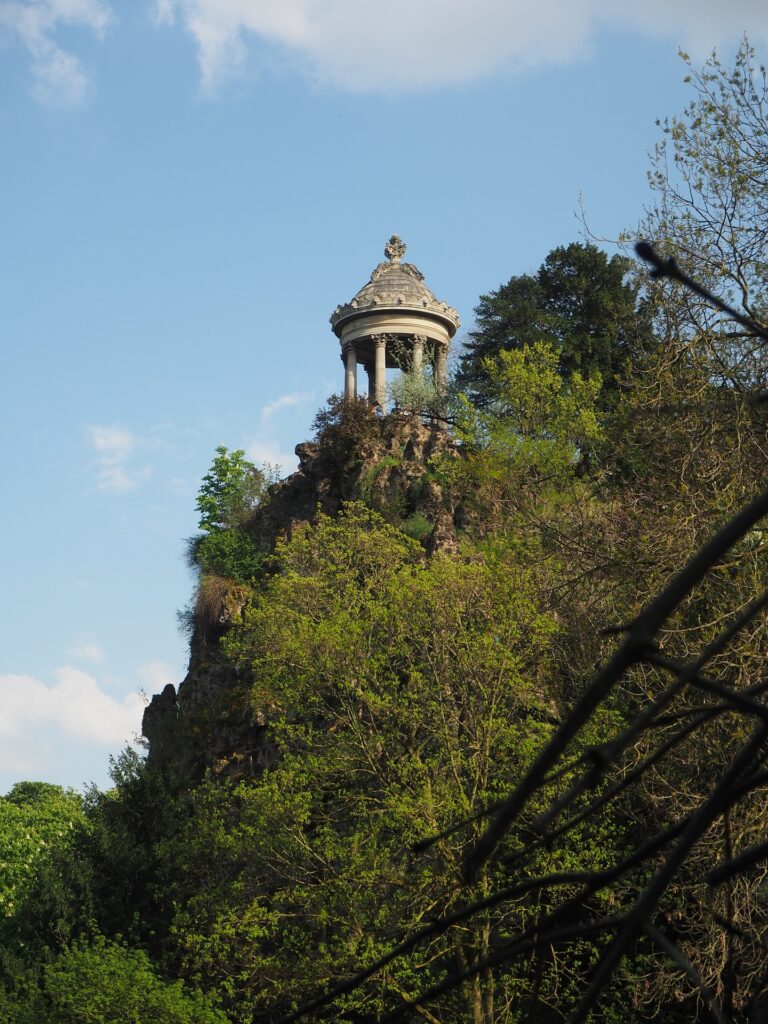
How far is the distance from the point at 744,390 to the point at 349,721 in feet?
32.0

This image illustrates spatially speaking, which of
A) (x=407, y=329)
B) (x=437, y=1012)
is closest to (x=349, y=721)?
(x=437, y=1012)

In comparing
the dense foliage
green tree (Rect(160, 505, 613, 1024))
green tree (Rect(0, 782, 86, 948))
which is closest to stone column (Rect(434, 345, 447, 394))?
the dense foliage

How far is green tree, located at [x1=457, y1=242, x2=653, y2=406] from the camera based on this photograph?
139 feet

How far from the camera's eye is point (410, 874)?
1986cm

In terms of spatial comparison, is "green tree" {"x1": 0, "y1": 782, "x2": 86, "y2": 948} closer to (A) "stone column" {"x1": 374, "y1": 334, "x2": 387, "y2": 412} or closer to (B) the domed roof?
(A) "stone column" {"x1": 374, "y1": 334, "x2": 387, "y2": 412}

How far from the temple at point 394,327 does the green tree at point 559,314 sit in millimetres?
1448

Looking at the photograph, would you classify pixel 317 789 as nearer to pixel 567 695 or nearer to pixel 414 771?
pixel 414 771

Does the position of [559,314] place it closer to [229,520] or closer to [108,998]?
[229,520]

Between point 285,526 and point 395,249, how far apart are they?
1440 centimetres

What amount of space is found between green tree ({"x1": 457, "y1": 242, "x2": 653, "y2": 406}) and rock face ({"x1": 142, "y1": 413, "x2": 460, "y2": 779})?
6.50 meters

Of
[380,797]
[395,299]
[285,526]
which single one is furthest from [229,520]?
[380,797]

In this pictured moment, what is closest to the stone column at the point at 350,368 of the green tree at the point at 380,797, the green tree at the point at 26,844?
the green tree at the point at 26,844

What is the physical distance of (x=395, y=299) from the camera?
1731 inches

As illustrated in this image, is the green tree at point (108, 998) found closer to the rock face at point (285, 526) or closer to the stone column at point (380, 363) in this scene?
the rock face at point (285, 526)
